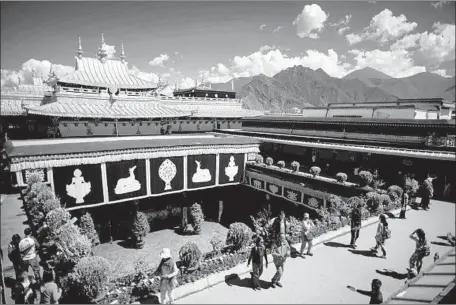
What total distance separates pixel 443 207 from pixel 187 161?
47.3 feet

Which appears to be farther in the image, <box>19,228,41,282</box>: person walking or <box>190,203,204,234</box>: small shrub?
<box>190,203,204,234</box>: small shrub

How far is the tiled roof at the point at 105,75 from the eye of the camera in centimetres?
2345

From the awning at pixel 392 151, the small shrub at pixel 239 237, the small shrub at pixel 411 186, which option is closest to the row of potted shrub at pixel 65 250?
the small shrub at pixel 239 237

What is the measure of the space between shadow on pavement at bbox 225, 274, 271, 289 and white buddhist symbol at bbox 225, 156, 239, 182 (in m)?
12.4

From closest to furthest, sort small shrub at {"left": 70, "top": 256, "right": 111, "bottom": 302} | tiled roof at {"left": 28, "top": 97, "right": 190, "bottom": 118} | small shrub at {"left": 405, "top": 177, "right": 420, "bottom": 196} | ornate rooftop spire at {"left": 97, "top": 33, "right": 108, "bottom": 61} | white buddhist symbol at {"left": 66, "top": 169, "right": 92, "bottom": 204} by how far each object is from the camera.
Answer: small shrub at {"left": 70, "top": 256, "right": 111, "bottom": 302}
small shrub at {"left": 405, "top": 177, "right": 420, "bottom": 196}
white buddhist symbol at {"left": 66, "top": 169, "right": 92, "bottom": 204}
tiled roof at {"left": 28, "top": 97, "right": 190, "bottom": 118}
ornate rooftop spire at {"left": 97, "top": 33, "right": 108, "bottom": 61}

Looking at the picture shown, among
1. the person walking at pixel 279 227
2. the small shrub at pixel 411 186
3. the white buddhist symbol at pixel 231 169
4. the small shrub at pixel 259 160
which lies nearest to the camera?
the person walking at pixel 279 227

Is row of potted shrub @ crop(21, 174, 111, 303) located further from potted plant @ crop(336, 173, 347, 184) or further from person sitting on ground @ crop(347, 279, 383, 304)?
potted plant @ crop(336, 173, 347, 184)

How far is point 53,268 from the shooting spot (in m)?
8.28

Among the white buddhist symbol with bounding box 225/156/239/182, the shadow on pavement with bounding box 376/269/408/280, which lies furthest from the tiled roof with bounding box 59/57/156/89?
the shadow on pavement with bounding box 376/269/408/280

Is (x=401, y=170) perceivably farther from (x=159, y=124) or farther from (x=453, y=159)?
(x=159, y=124)

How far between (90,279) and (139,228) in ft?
32.8

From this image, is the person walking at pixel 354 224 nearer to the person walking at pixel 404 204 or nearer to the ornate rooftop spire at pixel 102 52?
the person walking at pixel 404 204

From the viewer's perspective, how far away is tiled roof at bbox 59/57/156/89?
76.9 ft

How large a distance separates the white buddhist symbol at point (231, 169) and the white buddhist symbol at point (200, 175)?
1620mm
